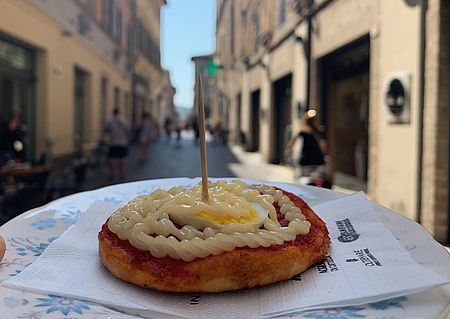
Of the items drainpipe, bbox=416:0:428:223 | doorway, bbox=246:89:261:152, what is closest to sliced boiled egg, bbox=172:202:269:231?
drainpipe, bbox=416:0:428:223

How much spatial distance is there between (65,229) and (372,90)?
5955 millimetres

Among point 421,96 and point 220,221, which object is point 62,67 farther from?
point 220,221

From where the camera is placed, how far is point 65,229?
1.91 metres

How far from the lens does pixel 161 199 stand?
1.84 m

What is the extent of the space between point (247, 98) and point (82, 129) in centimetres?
831

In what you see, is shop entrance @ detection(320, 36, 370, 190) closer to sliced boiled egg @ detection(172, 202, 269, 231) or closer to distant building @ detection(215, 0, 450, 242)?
distant building @ detection(215, 0, 450, 242)

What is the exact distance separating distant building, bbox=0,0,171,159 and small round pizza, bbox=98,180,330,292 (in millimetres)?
7105

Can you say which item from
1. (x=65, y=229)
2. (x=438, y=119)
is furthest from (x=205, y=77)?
(x=438, y=119)

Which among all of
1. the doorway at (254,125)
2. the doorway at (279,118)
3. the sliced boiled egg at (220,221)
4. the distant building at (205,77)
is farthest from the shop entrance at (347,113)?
the doorway at (254,125)

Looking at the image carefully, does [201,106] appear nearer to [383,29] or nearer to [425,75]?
[425,75]

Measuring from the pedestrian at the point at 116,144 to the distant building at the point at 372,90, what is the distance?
4.15m

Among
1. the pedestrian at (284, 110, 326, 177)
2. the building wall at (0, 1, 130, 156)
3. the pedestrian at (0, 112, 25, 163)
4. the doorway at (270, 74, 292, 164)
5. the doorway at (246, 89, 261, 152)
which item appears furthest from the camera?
the doorway at (246, 89, 261, 152)

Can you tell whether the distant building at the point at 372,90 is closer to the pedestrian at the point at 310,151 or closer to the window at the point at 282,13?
the window at the point at 282,13

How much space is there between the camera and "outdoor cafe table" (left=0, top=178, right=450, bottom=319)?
117 centimetres
